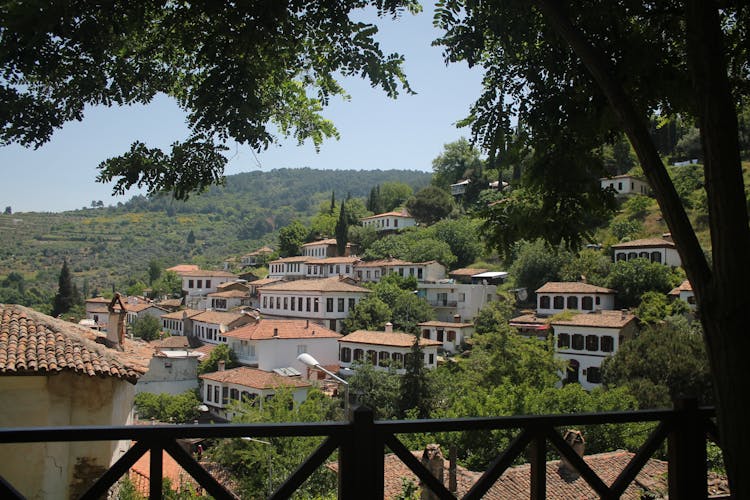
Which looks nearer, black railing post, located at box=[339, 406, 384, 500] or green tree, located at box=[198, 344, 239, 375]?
black railing post, located at box=[339, 406, 384, 500]

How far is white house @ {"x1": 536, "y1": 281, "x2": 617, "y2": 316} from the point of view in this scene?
40791mm

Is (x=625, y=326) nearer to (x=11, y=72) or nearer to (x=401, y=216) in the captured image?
(x=11, y=72)

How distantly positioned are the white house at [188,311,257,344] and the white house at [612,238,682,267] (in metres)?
28.8

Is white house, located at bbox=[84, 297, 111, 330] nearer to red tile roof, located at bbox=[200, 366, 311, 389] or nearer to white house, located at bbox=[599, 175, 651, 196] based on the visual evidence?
red tile roof, located at bbox=[200, 366, 311, 389]

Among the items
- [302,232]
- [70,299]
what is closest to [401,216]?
[302,232]

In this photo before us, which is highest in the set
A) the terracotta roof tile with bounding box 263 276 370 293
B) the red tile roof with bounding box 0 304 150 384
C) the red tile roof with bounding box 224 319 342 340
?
the red tile roof with bounding box 0 304 150 384

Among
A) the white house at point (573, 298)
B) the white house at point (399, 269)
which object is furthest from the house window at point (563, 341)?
the white house at point (399, 269)

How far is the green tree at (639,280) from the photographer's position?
40.3 m

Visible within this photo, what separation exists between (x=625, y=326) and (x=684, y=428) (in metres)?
34.2

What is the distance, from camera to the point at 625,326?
34.8m

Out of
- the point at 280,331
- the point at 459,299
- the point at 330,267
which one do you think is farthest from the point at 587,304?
the point at 330,267

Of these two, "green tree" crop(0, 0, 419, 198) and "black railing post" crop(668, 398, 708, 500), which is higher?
"green tree" crop(0, 0, 419, 198)

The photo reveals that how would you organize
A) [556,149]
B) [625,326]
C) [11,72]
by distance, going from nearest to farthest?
[11,72] < [556,149] < [625,326]

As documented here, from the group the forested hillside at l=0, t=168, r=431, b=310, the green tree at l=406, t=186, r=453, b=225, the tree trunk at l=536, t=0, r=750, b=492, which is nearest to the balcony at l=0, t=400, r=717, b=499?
the tree trunk at l=536, t=0, r=750, b=492
